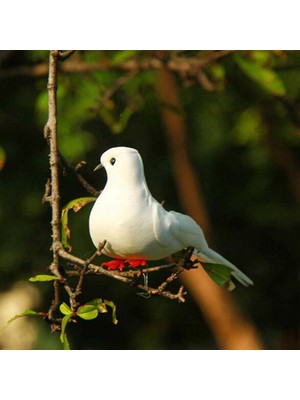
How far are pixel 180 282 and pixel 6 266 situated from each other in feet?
2.49

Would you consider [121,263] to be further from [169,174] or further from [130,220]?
[169,174]

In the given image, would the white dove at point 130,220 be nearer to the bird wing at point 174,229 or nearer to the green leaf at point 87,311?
the bird wing at point 174,229

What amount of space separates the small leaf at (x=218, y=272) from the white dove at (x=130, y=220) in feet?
0.14

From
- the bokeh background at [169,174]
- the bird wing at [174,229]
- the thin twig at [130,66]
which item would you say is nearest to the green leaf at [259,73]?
the thin twig at [130,66]

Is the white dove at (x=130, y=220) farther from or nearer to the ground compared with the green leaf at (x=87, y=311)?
farther from the ground

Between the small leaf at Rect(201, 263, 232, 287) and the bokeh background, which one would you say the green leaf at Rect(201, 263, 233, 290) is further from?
the bokeh background

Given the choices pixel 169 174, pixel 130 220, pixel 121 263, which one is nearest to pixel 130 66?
pixel 169 174

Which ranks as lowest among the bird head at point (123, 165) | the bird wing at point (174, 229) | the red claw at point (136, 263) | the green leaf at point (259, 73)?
the red claw at point (136, 263)

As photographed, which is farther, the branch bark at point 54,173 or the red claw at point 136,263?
the red claw at point 136,263

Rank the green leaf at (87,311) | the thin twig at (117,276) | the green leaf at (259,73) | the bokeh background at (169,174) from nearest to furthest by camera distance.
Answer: the thin twig at (117,276)
the green leaf at (87,311)
the green leaf at (259,73)
the bokeh background at (169,174)

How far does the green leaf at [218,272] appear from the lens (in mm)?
1574

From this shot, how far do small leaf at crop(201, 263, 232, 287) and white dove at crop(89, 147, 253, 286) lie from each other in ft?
0.14

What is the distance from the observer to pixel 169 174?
364cm
